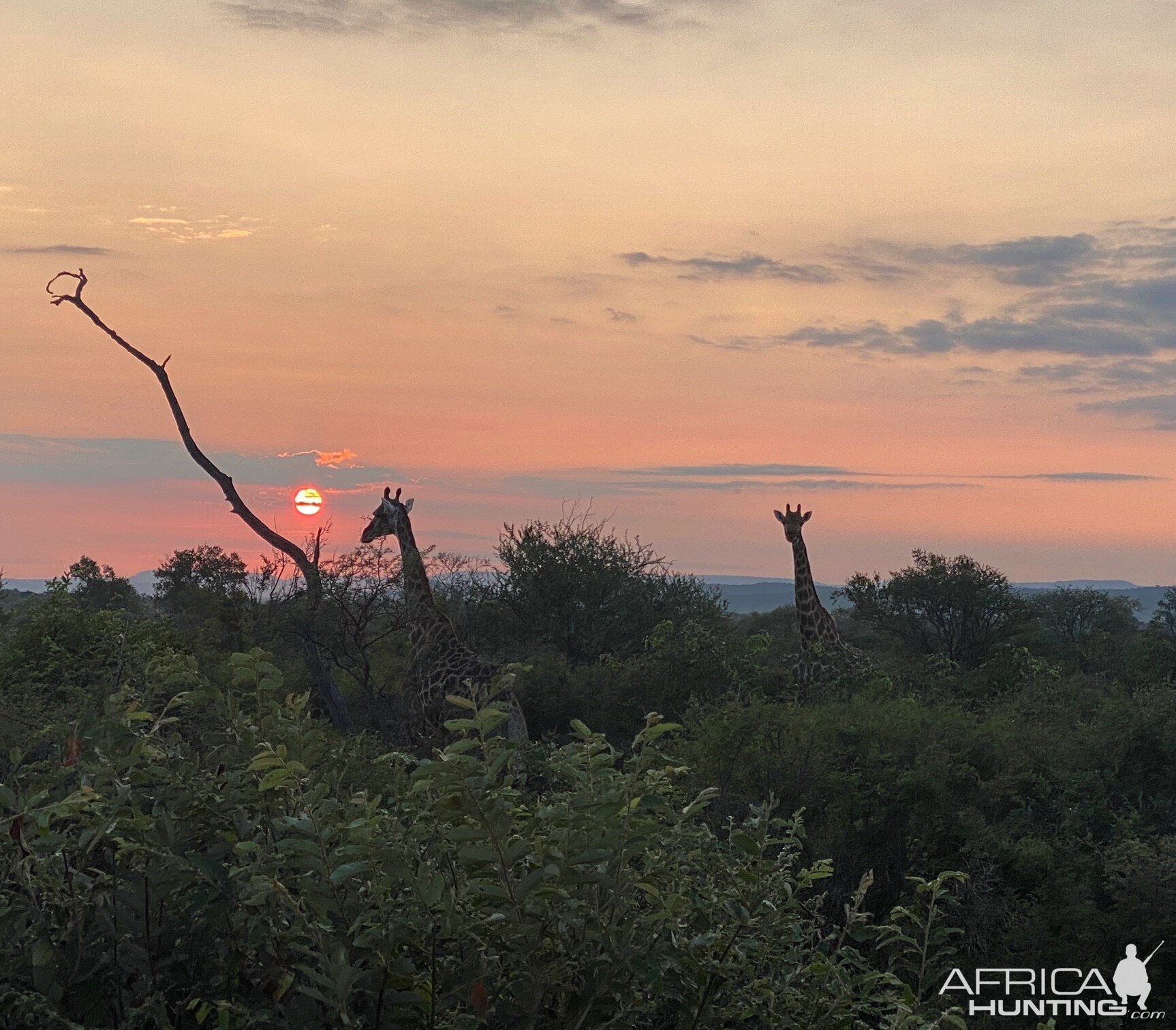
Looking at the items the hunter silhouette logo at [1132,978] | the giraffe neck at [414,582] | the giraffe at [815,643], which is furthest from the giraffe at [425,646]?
the hunter silhouette logo at [1132,978]

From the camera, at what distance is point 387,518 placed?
15562mm

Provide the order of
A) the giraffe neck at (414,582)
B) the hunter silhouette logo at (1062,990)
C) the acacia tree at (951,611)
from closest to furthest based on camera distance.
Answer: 1. the hunter silhouette logo at (1062,990)
2. the giraffe neck at (414,582)
3. the acacia tree at (951,611)

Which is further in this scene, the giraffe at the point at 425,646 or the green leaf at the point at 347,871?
the giraffe at the point at 425,646

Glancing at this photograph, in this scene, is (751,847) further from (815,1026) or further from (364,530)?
(364,530)

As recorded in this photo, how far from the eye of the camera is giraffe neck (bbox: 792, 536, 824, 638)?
17.7 meters

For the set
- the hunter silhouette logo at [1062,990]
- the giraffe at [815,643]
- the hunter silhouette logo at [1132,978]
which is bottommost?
the hunter silhouette logo at [1062,990]

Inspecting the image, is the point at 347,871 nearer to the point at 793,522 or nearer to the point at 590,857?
the point at 590,857

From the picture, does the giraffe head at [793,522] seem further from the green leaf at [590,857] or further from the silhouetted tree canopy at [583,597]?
the green leaf at [590,857]

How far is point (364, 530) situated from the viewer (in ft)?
51.3

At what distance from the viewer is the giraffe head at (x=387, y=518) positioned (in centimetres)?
1552

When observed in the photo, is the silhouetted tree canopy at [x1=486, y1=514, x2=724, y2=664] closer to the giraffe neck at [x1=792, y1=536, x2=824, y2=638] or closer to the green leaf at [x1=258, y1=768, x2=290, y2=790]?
the giraffe neck at [x1=792, y1=536, x2=824, y2=638]

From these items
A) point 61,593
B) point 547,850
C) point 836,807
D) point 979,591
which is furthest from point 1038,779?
point 979,591

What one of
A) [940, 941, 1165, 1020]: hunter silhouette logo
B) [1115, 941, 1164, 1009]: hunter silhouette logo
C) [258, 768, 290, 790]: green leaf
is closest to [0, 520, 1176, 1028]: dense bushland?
[258, 768, 290, 790]: green leaf

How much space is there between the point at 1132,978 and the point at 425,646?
25.9ft
